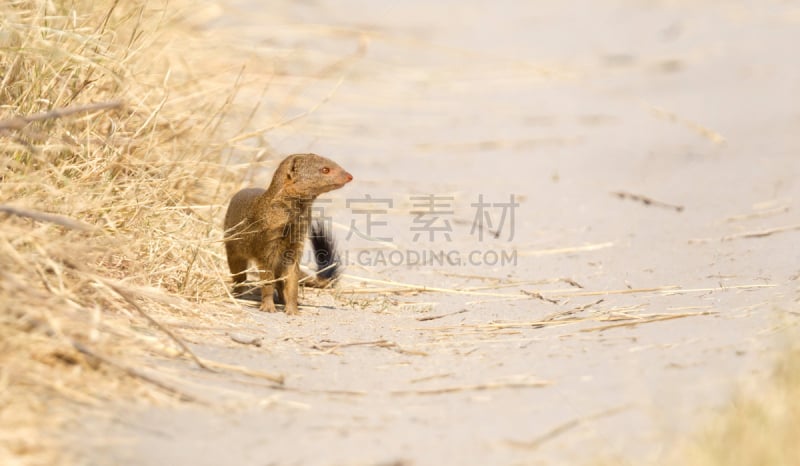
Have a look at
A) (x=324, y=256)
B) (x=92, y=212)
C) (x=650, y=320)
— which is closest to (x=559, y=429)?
(x=650, y=320)

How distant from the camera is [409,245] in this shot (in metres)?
5.16

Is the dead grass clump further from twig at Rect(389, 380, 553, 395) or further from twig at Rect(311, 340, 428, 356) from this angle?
twig at Rect(311, 340, 428, 356)

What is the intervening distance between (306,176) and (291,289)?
0.49m

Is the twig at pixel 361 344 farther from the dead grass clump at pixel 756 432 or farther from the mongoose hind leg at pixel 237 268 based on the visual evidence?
the dead grass clump at pixel 756 432

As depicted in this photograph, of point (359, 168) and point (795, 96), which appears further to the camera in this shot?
point (795, 96)

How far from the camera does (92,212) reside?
3.46 metres

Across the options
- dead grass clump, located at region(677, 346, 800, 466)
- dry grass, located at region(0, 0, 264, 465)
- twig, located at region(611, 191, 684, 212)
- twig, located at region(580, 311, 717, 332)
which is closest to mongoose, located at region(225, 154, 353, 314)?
dry grass, located at region(0, 0, 264, 465)

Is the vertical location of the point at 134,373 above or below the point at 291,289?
below

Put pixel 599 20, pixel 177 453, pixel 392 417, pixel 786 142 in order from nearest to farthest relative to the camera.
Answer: pixel 177 453, pixel 392 417, pixel 786 142, pixel 599 20

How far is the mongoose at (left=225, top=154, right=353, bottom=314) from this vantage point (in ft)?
13.9

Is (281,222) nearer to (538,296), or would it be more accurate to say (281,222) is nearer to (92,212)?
(92,212)

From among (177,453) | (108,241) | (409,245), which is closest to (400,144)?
(409,245)

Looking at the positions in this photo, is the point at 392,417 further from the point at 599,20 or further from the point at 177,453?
the point at 599,20

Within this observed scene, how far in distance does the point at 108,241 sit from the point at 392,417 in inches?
52.2
